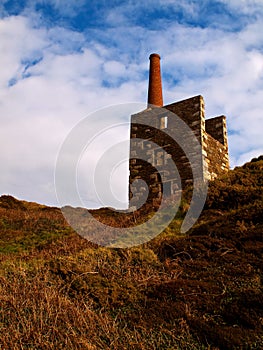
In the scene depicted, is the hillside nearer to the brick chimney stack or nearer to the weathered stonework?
the weathered stonework

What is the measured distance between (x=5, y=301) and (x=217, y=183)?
9215 mm

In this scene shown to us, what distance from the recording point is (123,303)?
20.3 feet

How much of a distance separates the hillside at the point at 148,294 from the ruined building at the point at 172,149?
17.9ft

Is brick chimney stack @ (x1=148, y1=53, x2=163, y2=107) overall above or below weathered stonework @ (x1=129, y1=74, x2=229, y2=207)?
above

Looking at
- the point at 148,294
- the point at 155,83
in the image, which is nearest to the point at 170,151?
the point at 148,294

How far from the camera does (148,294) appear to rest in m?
6.50

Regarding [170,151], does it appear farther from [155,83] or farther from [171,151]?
[155,83]

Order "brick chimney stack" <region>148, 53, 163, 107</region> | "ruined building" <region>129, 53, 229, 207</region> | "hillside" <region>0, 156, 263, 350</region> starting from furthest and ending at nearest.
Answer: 1. "brick chimney stack" <region>148, 53, 163, 107</region>
2. "ruined building" <region>129, 53, 229, 207</region>
3. "hillside" <region>0, 156, 263, 350</region>

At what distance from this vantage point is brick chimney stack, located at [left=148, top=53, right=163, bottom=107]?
26109 mm

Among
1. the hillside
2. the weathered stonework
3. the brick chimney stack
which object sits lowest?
the hillside

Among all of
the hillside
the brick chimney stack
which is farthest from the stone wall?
the brick chimney stack

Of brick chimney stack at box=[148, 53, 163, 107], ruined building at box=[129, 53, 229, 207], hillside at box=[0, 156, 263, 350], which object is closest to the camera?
hillside at box=[0, 156, 263, 350]

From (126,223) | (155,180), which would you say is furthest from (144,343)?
(155,180)

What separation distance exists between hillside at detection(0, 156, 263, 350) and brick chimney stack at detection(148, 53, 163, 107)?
16.5m
